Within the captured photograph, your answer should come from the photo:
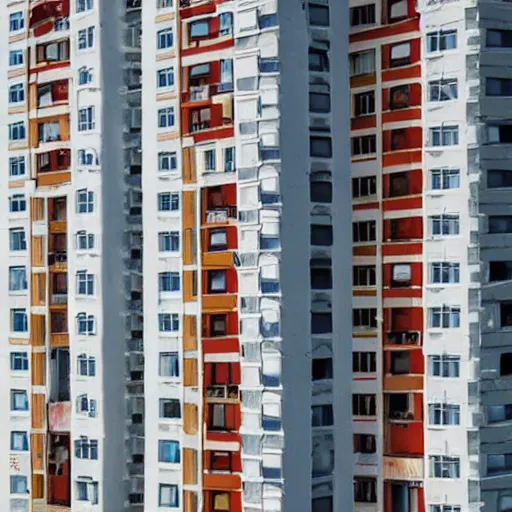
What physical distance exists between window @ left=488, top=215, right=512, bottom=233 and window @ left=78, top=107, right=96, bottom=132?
647 cm

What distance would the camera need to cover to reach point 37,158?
1897cm

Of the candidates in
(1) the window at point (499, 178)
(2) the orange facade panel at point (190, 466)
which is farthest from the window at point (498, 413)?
(2) the orange facade panel at point (190, 466)

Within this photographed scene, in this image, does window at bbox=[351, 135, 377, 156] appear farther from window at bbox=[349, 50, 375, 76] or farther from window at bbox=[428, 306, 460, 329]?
window at bbox=[428, 306, 460, 329]

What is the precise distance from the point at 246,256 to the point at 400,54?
3739 mm

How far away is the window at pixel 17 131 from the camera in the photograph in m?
19.2

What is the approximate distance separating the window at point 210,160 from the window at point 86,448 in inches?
185

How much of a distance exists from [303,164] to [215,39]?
2.45 m

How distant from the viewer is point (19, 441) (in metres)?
19.0

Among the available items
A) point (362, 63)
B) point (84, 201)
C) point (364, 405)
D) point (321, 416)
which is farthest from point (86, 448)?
point (362, 63)

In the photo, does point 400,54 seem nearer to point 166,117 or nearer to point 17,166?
point 166,117

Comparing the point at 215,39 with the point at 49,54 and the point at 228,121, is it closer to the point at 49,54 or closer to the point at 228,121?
the point at 228,121

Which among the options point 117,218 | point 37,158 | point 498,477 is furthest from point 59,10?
point 498,477

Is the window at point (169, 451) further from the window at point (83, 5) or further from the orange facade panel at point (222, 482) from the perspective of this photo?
the window at point (83, 5)

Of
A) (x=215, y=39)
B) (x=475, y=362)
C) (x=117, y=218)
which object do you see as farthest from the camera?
(x=117, y=218)
